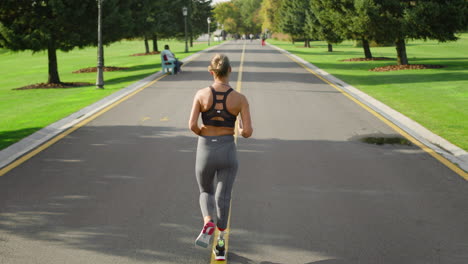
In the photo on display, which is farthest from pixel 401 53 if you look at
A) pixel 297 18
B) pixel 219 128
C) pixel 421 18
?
pixel 297 18

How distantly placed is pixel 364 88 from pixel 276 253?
1560 centimetres

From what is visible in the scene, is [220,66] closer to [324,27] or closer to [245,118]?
[245,118]

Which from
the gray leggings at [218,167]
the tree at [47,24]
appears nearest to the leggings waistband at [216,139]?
the gray leggings at [218,167]

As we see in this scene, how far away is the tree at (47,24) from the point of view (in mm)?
22516

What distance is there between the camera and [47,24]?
23125 millimetres

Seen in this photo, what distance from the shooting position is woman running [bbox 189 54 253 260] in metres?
4.45

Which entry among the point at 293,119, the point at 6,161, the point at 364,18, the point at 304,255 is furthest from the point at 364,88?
the point at 304,255

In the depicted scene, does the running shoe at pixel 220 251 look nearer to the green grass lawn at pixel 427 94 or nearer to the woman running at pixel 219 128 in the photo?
the woman running at pixel 219 128

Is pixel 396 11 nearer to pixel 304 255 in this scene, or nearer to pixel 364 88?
pixel 364 88

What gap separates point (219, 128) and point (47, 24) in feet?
69.5

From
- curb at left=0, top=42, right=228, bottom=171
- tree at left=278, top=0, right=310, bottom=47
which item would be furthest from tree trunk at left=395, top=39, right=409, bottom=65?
tree at left=278, top=0, right=310, bottom=47

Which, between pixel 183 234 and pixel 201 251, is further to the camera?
pixel 183 234

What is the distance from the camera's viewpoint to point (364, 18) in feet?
90.8

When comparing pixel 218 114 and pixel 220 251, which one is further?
pixel 220 251
